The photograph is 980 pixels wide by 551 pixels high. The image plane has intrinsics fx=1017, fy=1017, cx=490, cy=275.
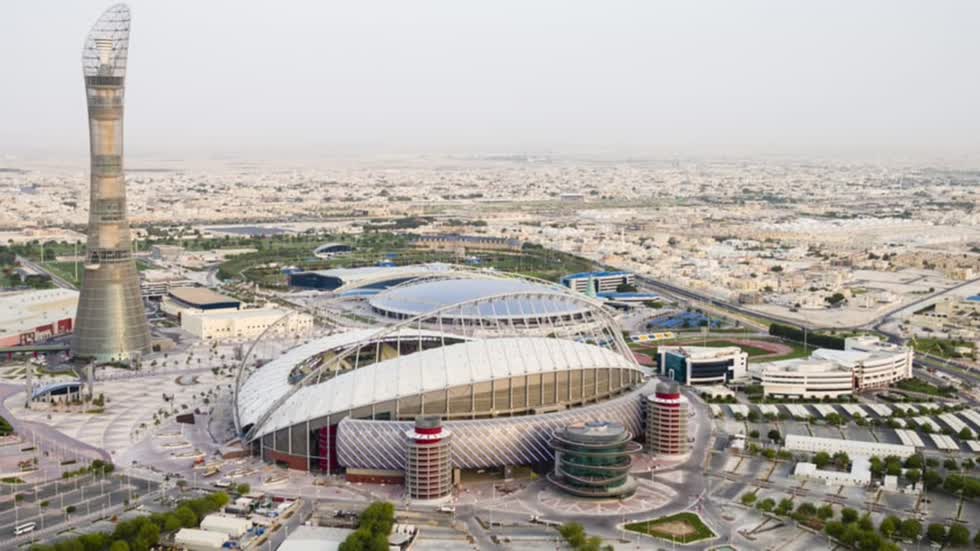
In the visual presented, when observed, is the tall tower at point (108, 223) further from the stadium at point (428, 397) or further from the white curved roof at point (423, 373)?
the white curved roof at point (423, 373)

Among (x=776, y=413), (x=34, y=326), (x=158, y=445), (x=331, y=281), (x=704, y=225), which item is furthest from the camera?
(x=704, y=225)

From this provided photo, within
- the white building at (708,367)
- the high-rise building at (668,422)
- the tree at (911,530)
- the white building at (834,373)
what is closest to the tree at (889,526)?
the tree at (911,530)

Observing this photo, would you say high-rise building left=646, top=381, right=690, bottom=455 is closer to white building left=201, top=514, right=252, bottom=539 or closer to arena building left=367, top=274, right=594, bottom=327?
arena building left=367, top=274, right=594, bottom=327

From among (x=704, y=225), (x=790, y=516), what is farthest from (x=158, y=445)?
(x=704, y=225)

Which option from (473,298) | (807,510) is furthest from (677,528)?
(473,298)

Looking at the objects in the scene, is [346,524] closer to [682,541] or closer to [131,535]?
[131,535]
